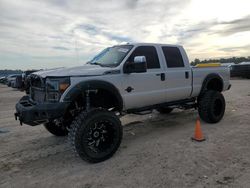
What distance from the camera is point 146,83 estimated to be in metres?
6.01

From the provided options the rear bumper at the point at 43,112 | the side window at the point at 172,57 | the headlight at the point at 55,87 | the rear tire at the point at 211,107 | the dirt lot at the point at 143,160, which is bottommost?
the dirt lot at the point at 143,160

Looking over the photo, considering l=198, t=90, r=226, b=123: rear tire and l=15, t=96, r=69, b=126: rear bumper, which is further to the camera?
l=198, t=90, r=226, b=123: rear tire

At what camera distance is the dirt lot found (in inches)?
160

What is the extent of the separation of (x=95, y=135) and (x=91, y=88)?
2.77 feet

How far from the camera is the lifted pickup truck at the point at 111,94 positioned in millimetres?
4746

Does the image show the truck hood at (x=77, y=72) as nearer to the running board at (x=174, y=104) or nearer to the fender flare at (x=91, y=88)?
the fender flare at (x=91, y=88)

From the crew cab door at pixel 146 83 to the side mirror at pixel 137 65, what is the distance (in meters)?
0.13

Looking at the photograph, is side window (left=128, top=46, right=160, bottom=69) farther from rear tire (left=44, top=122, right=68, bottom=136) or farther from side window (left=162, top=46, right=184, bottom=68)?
rear tire (left=44, top=122, right=68, bottom=136)

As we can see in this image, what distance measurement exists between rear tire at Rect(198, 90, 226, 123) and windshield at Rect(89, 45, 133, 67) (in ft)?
8.71

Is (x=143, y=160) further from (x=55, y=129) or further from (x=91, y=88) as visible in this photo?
(x=55, y=129)

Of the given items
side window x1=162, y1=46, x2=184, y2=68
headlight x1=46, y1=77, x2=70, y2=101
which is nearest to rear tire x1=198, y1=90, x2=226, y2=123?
side window x1=162, y1=46, x2=184, y2=68

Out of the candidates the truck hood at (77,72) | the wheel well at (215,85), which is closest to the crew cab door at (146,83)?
the truck hood at (77,72)

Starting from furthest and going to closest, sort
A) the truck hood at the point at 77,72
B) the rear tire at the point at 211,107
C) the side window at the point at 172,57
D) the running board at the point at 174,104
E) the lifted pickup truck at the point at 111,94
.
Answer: the rear tire at the point at 211,107
the side window at the point at 172,57
the running board at the point at 174,104
the truck hood at the point at 77,72
the lifted pickup truck at the point at 111,94

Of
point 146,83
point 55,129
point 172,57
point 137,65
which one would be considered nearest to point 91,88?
point 137,65
